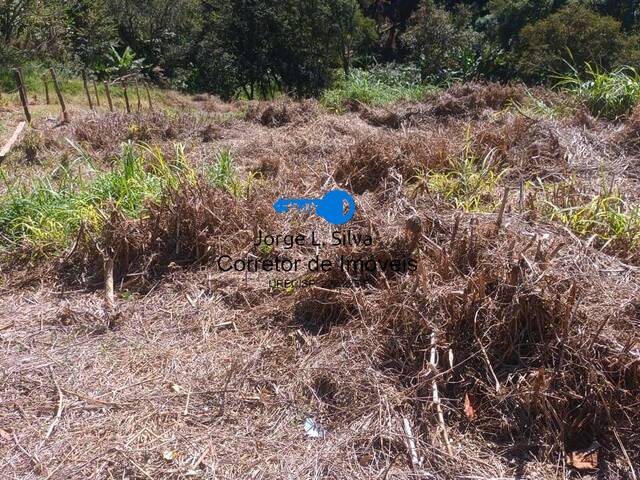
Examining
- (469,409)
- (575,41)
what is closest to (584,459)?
(469,409)

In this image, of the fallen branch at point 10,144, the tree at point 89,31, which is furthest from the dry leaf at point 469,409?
the tree at point 89,31

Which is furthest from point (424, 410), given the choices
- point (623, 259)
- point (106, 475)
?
point (623, 259)

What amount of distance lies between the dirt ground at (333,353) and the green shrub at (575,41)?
24.1 ft

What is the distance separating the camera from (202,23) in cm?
1424

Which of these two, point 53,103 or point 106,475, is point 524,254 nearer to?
point 106,475

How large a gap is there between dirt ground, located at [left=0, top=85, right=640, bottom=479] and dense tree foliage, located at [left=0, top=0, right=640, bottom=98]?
8497 millimetres

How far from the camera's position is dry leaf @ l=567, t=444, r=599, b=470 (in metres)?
1.88

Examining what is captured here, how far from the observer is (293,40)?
42.4 feet

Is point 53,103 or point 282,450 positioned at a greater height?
point 282,450

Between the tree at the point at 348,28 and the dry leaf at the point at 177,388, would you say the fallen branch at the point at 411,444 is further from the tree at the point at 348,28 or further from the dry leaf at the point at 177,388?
the tree at the point at 348,28

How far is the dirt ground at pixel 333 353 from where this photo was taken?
1948mm

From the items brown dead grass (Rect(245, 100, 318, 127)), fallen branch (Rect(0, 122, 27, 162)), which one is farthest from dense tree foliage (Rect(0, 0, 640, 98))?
fallen branch (Rect(0, 122, 27, 162))

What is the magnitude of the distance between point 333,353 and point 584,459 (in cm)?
103

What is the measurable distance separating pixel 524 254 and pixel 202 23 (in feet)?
45.6
